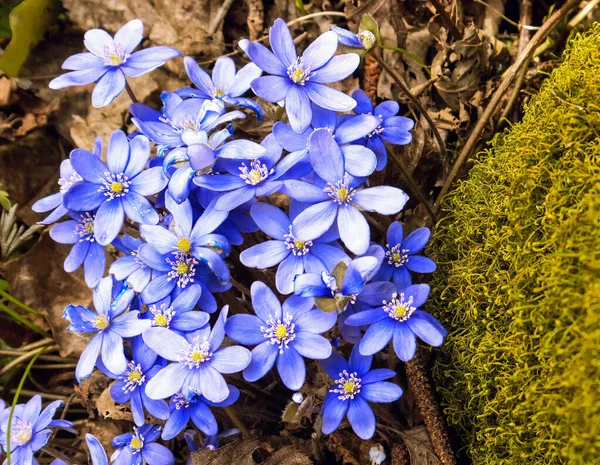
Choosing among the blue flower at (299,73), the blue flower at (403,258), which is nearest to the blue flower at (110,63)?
the blue flower at (299,73)

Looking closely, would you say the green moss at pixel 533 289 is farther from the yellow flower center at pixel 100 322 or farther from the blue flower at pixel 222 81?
the yellow flower center at pixel 100 322

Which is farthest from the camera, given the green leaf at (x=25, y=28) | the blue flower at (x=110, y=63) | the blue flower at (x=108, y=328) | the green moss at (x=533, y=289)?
the green leaf at (x=25, y=28)

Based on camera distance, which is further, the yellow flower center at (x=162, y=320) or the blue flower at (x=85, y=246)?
the blue flower at (x=85, y=246)

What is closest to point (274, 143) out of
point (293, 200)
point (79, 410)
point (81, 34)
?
point (293, 200)

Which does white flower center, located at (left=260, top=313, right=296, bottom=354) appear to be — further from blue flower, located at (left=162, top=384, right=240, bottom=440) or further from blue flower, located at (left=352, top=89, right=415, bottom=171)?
blue flower, located at (left=352, top=89, right=415, bottom=171)

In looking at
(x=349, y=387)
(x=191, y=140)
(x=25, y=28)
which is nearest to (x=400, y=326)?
(x=349, y=387)
